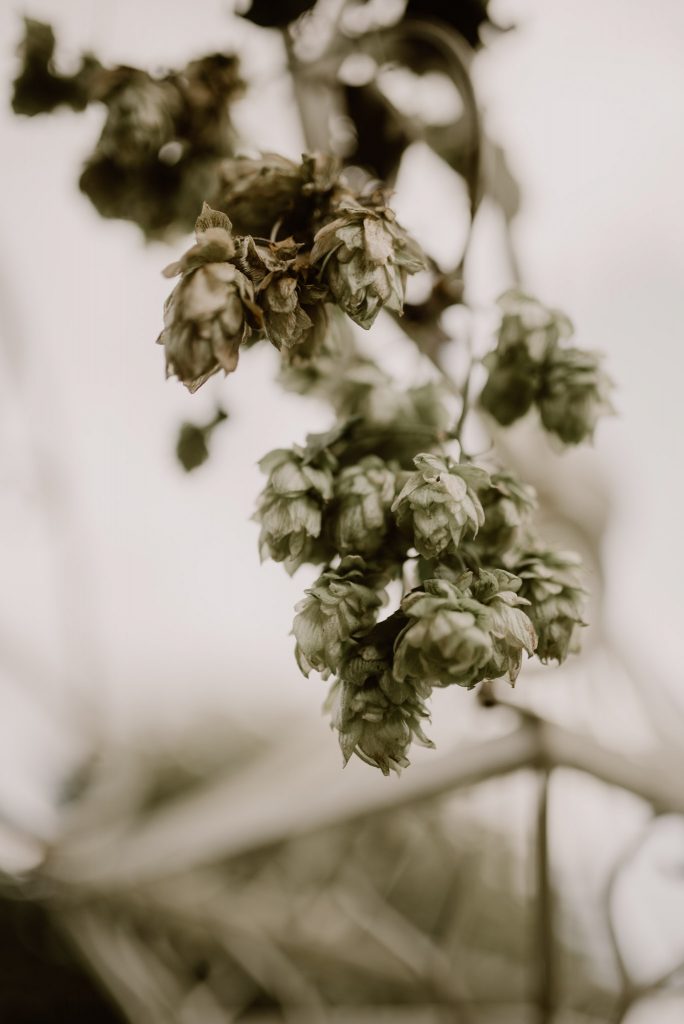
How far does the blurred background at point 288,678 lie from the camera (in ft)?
2.64

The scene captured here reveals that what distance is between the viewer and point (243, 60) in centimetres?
73

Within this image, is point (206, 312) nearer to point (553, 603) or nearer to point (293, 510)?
point (293, 510)

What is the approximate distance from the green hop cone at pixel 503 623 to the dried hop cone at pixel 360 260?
6.1 inches

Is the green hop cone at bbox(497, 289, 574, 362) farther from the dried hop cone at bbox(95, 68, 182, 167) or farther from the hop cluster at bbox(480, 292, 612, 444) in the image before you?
the dried hop cone at bbox(95, 68, 182, 167)

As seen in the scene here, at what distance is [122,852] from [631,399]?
37.2 inches

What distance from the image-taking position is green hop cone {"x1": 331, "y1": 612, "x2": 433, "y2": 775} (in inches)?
16.3

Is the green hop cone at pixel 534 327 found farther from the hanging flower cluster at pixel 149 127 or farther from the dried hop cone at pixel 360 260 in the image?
the hanging flower cluster at pixel 149 127

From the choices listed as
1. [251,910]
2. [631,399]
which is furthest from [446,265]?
[251,910]

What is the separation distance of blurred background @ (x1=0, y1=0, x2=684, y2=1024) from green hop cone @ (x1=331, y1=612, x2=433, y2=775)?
0.24 metres

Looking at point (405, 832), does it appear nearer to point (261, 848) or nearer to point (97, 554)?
point (261, 848)

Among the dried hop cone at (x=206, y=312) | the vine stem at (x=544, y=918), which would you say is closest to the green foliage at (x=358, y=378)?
A: the dried hop cone at (x=206, y=312)

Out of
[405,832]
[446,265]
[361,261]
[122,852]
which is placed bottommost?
[405,832]

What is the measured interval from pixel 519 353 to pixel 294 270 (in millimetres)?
241

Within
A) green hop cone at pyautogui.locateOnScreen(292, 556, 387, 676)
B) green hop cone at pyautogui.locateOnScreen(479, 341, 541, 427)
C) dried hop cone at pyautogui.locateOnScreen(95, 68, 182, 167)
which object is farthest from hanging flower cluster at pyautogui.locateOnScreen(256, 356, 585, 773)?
dried hop cone at pyautogui.locateOnScreen(95, 68, 182, 167)
